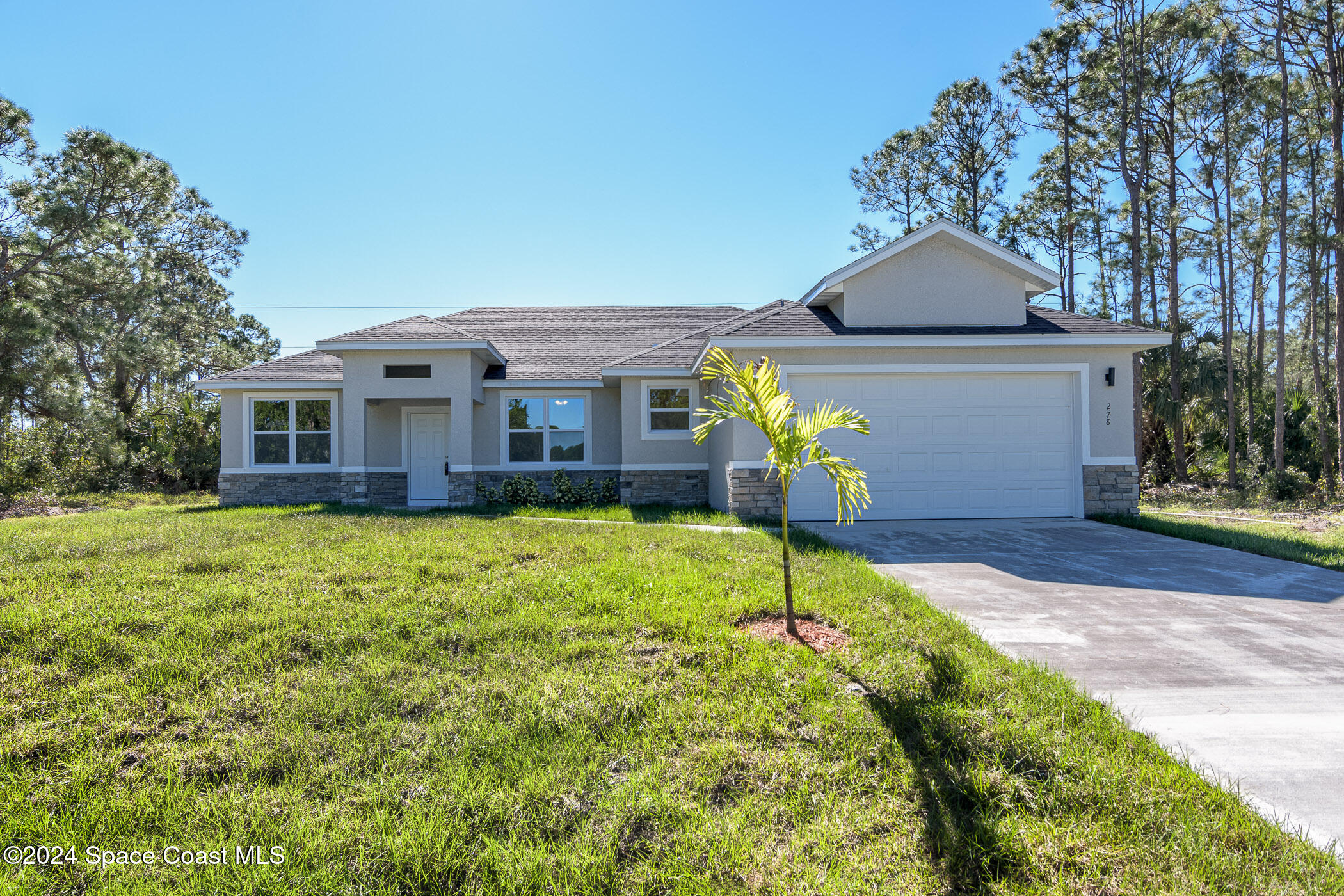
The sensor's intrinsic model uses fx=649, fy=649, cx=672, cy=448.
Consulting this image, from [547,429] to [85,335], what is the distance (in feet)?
41.5

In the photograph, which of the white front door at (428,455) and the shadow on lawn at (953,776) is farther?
the white front door at (428,455)

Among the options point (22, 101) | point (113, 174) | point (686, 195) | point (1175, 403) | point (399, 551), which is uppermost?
point (22, 101)

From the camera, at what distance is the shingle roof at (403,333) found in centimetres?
1390

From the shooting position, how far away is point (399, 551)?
731cm

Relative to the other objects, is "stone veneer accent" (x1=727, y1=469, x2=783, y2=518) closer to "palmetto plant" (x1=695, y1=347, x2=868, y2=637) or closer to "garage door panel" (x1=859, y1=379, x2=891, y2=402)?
"garage door panel" (x1=859, y1=379, x2=891, y2=402)

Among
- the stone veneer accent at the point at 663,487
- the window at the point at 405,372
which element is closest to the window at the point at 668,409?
the stone veneer accent at the point at 663,487

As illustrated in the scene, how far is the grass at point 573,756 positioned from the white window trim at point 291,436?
35.2ft

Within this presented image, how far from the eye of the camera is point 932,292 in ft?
37.4

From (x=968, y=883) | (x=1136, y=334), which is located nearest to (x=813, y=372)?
(x=1136, y=334)

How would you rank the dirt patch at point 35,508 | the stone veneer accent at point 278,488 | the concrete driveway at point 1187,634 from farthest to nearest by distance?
1. the stone veneer accent at point 278,488
2. the dirt patch at point 35,508
3. the concrete driveway at point 1187,634

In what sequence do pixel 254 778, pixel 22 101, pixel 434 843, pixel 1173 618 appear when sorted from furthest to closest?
pixel 22 101
pixel 1173 618
pixel 254 778
pixel 434 843

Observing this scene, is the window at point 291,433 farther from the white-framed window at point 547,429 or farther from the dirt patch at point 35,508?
the white-framed window at point 547,429

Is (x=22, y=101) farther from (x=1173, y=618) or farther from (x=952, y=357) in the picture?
(x=1173, y=618)

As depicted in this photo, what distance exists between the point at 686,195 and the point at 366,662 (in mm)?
15190
